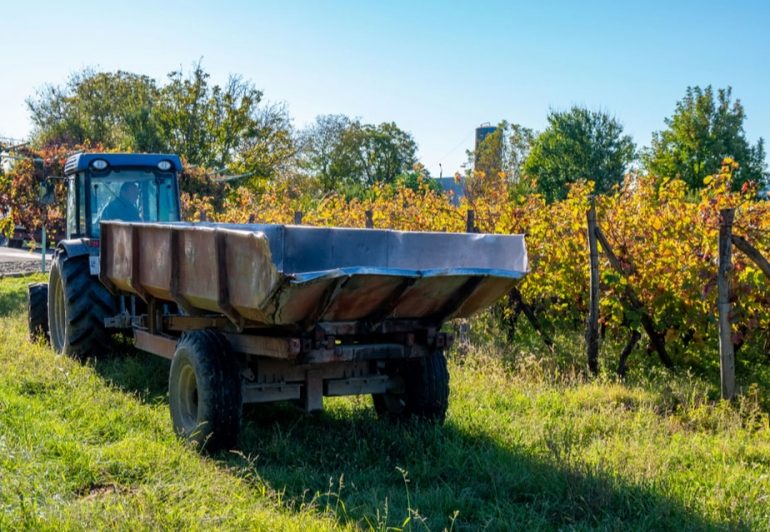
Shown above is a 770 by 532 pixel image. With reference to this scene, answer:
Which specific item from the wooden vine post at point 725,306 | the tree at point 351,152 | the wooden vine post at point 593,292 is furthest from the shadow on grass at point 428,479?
the tree at point 351,152

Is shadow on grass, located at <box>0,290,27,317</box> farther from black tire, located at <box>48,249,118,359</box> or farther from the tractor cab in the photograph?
black tire, located at <box>48,249,118,359</box>

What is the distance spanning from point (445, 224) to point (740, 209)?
434cm

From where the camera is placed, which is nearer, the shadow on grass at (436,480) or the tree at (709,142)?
the shadow on grass at (436,480)

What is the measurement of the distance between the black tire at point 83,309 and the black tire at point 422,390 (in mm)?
3504

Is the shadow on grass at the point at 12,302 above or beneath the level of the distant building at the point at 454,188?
beneath

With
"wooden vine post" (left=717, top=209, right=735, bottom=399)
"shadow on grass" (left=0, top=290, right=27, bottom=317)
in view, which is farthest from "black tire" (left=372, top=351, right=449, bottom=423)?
"shadow on grass" (left=0, top=290, right=27, bottom=317)

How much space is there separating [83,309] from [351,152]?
50378mm

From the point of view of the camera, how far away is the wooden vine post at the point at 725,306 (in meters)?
6.80

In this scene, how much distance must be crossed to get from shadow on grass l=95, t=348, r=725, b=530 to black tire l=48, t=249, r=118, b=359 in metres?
2.58

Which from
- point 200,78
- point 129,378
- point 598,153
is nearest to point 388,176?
point 598,153

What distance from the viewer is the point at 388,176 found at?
2325 inches

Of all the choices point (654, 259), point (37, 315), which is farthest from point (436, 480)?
point (37, 315)

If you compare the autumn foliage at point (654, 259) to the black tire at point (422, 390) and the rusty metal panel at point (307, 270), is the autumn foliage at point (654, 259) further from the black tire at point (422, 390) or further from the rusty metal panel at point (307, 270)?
the black tire at point (422, 390)

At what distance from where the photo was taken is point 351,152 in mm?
58094
